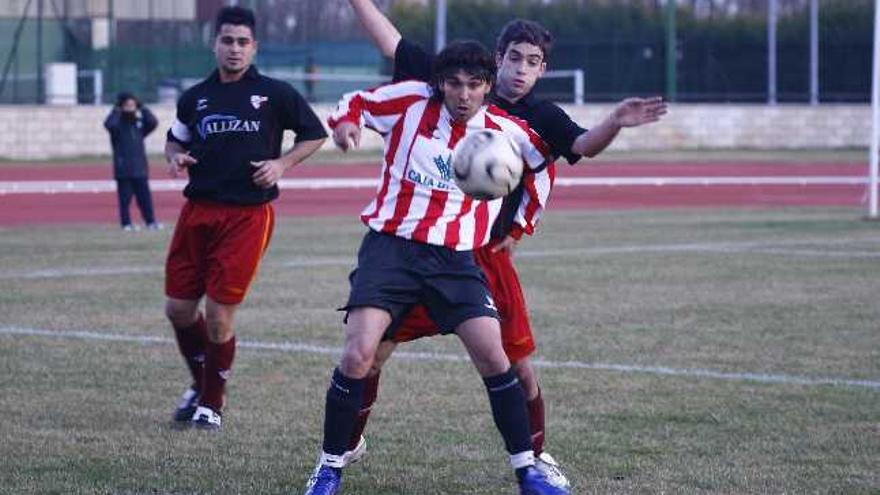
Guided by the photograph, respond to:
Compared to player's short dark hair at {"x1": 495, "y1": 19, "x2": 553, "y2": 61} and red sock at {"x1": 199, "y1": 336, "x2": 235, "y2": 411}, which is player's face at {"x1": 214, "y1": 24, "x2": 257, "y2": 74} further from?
player's short dark hair at {"x1": 495, "y1": 19, "x2": 553, "y2": 61}

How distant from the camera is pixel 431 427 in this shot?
816 cm

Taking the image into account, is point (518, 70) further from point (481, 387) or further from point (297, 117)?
point (481, 387)

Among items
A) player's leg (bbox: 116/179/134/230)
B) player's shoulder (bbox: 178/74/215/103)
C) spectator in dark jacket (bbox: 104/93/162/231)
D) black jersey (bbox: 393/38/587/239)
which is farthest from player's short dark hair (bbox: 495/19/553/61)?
player's leg (bbox: 116/179/134/230)

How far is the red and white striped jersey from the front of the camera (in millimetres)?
6590

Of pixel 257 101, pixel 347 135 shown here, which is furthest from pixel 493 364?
pixel 257 101

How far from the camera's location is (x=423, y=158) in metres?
6.60

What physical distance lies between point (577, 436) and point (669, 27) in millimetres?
41918

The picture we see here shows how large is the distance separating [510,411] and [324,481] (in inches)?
30.5

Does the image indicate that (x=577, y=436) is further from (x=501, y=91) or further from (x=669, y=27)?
(x=669, y=27)

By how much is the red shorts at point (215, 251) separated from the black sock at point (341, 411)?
73.8 inches

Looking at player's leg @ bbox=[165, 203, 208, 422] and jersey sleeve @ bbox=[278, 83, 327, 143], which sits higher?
jersey sleeve @ bbox=[278, 83, 327, 143]

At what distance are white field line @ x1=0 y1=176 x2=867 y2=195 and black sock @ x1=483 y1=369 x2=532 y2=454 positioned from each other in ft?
77.5

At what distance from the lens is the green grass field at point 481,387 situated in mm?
7047

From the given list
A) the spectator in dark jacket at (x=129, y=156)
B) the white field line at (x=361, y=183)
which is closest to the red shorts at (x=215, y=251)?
the spectator in dark jacket at (x=129, y=156)
